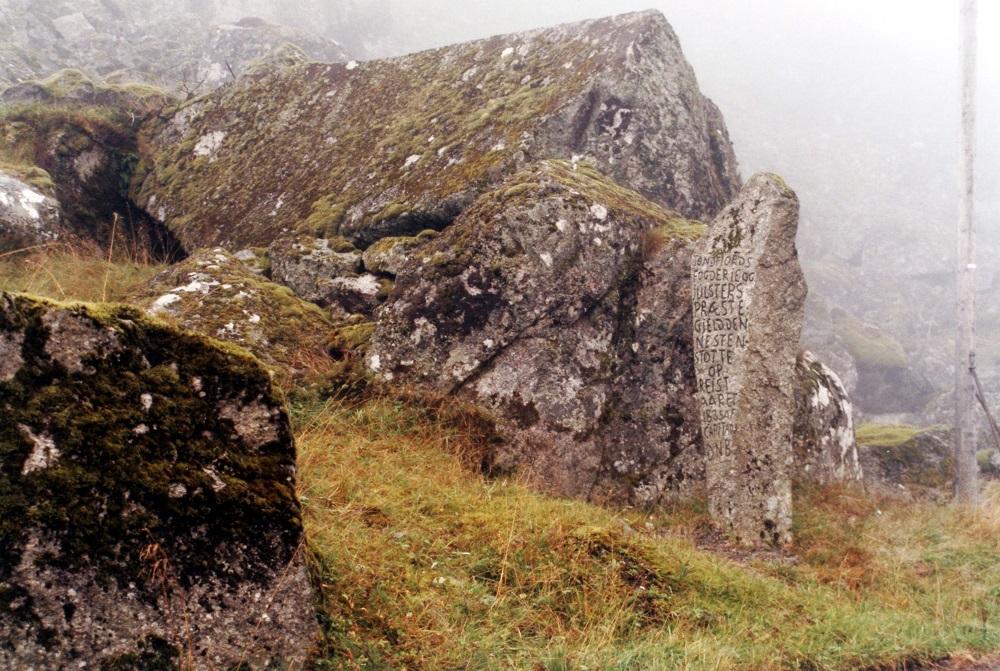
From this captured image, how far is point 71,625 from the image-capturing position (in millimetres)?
2863

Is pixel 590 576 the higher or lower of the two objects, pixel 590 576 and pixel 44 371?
the lower

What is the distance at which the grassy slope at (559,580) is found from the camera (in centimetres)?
374

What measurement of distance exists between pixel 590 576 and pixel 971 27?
12.0m

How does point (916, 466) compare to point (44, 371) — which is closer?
point (44, 371)

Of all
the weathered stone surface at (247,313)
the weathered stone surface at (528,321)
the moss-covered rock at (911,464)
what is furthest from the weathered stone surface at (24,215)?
the moss-covered rock at (911,464)

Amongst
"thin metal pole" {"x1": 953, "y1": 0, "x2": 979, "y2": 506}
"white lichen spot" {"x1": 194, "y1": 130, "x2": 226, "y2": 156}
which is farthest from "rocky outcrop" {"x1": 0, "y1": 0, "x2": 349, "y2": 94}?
"thin metal pole" {"x1": 953, "y1": 0, "x2": 979, "y2": 506}

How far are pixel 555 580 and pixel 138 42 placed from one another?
116 ft

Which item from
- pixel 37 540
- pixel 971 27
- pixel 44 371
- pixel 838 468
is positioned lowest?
pixel 37 540

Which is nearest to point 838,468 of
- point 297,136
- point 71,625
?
point 71,625

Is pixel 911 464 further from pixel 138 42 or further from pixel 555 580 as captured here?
pixel 138 42

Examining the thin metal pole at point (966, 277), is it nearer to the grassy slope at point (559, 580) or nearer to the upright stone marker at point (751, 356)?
the grassy slope at point (559, 580)

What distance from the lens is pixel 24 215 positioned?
8.71 metres

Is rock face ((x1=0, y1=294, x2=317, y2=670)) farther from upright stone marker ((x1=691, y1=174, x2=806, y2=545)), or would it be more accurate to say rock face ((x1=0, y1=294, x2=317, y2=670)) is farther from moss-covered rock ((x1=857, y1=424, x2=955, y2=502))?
moss-covered rock ((x1=857, y1=424, x2=955, y2=502))

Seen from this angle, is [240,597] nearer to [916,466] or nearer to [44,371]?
[44,371]
